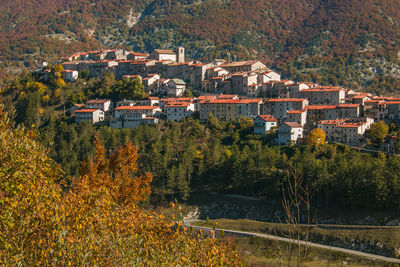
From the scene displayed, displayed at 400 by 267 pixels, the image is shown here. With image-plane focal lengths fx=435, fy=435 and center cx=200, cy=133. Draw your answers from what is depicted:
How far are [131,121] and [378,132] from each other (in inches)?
1382

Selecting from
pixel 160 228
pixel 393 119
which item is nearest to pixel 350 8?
pixel 393 119

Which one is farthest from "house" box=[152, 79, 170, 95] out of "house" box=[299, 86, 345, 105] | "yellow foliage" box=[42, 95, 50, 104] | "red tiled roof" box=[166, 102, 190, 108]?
"house" box=[299, 86, 345, 105]

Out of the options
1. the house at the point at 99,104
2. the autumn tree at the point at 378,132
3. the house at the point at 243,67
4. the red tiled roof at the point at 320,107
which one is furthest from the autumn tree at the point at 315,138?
the house at the point at 99,104

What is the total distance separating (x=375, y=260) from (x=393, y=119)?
30.8m

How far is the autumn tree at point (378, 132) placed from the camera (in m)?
50.7

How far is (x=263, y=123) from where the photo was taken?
191 ft

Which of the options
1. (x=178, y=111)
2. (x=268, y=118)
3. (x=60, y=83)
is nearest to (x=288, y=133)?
(x=268, y=118)

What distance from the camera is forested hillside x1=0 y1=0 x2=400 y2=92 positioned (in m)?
126

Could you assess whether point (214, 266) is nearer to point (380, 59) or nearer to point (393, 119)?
point (393, 119)

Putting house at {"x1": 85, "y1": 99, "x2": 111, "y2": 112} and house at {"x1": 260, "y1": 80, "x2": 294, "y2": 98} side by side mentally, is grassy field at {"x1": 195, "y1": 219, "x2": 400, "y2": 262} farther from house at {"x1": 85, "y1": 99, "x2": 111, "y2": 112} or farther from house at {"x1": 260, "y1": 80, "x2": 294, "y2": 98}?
house at {"x1": 85, "y1": 99, "x2": 111, "y2": 112}

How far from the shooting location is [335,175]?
44.0 metres

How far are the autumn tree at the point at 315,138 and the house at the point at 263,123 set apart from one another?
7.06 metres

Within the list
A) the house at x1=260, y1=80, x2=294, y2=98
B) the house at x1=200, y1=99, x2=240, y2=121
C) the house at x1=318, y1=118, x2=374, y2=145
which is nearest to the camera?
the house at x1=318, y1=118, x2=374, y2=145

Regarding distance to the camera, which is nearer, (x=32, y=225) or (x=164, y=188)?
(x=32, y=225)
